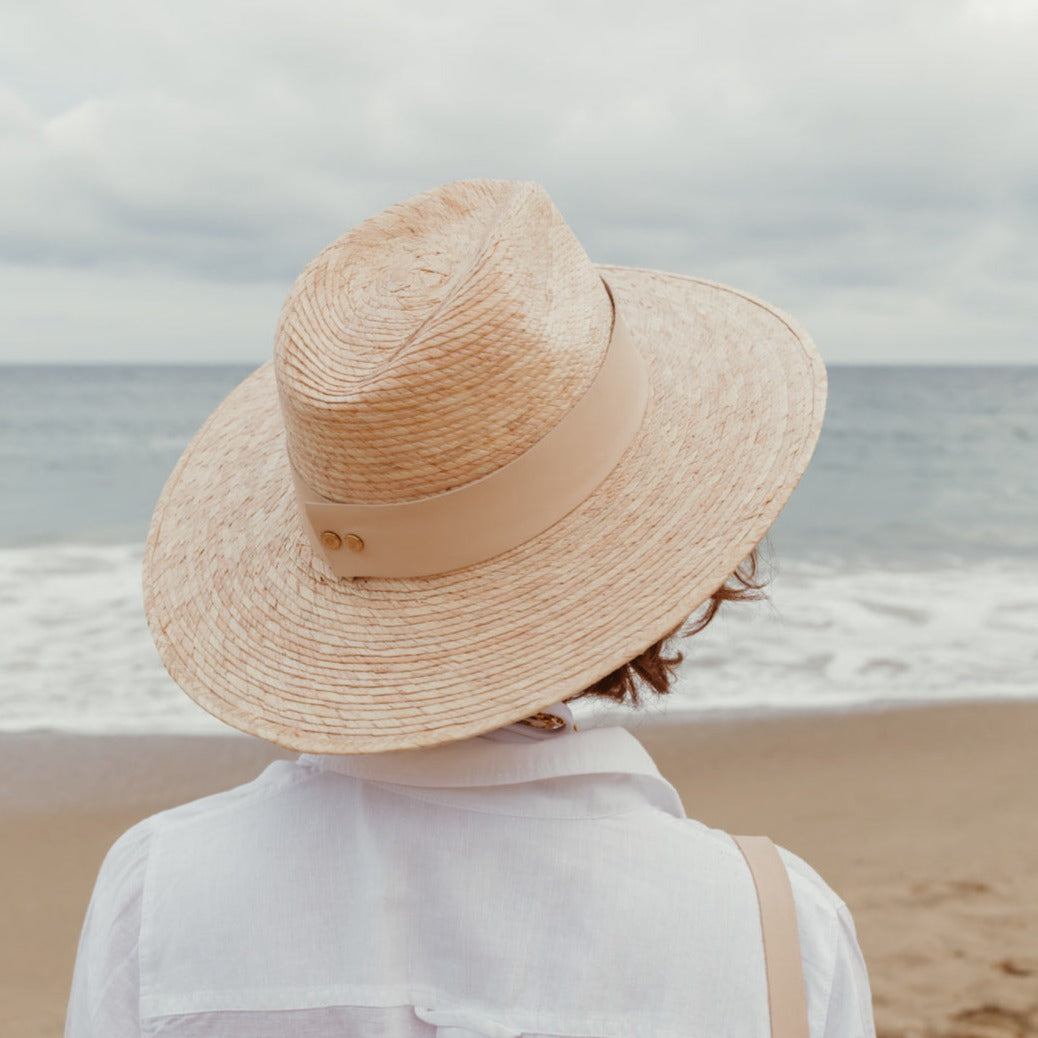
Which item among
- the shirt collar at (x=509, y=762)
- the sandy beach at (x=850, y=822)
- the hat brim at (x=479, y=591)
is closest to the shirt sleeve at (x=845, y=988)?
the shirt collar at (x=509, y=762)

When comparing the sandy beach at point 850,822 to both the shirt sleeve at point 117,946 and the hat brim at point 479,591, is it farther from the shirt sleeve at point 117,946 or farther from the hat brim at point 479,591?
the shirt sleeve at point 117,946

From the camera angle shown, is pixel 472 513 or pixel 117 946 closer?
pixel 117 946

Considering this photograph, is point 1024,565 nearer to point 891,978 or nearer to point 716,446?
point 891,978

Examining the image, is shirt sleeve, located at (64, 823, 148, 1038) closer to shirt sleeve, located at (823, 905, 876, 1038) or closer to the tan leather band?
the tan leather band

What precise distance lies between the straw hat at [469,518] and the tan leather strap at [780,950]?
240mm

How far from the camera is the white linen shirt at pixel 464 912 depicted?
889 millimetres

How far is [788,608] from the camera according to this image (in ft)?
24.7

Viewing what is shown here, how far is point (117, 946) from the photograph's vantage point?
0.99 m

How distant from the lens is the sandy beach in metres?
3.14

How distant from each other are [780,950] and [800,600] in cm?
726

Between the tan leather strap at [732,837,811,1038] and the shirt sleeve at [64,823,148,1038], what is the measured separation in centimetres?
55

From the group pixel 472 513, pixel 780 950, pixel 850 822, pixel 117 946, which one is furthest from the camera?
pixel 850 822

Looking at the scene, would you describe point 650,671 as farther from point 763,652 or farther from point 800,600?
point 800,600

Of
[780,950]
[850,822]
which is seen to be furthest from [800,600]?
[780,950]
